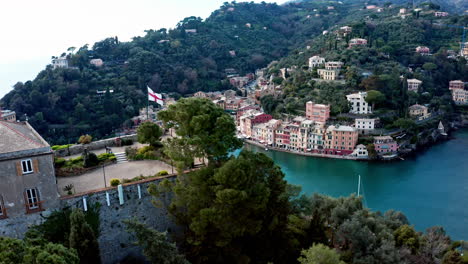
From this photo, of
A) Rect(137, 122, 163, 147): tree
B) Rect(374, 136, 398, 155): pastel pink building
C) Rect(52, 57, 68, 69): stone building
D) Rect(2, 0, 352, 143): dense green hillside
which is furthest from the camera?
Rect(52, 57, 68, 69): stone building

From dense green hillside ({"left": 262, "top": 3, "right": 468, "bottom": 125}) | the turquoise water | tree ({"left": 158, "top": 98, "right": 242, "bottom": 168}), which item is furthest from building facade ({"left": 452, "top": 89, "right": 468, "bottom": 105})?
tree ({"left": 158, "top": 98, "right": 242, "bottom": 168})

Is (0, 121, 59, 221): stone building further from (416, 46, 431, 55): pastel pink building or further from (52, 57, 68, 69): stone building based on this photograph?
(416, 46, 431, 55): pastel pink building

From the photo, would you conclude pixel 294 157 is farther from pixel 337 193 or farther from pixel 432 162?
Answer: pixel 432 162

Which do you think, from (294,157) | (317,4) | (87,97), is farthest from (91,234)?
(317,4)

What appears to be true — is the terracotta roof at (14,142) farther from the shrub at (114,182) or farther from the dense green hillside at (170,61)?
the dense green hillside at (170,61)

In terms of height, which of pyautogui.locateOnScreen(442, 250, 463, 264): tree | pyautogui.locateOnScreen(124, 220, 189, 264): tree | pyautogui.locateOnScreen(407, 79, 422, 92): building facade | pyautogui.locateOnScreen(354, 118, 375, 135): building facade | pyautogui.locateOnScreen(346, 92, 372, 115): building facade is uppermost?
pyautogui.locateOnScreen(124, 220, 189, 264): tree

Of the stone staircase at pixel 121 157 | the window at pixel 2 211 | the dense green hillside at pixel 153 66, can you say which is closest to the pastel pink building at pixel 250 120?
the dense green hillside at pixel 153 66
